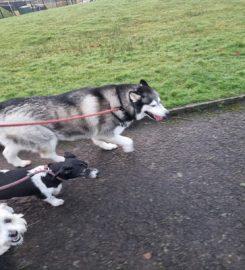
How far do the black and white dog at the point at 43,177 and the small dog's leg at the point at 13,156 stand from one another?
0.85 metres

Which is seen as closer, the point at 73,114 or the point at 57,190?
the point at 57,190

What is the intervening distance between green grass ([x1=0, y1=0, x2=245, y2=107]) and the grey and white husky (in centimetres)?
163

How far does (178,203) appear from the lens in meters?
4.09

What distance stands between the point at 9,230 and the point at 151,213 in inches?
65.2

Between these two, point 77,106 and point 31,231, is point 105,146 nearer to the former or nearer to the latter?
point 77,106

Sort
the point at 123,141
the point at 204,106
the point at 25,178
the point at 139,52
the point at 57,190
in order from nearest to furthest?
the point at 25,178 → the point at 57,190 → the point at 123,141 → the point at 204,106 → the point at 139,52

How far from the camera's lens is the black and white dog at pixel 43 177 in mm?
3785

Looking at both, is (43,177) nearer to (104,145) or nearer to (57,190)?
(57,190)

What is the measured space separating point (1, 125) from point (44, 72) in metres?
4.97

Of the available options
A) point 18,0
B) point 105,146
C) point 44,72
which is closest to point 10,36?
point 44,72

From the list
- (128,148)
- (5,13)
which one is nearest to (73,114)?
(128,148)

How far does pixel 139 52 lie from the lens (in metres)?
9.59

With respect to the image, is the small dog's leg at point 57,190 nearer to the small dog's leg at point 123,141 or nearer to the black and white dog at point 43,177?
the black and white dog at point 43,177

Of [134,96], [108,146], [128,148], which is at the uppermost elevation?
[134,96]
